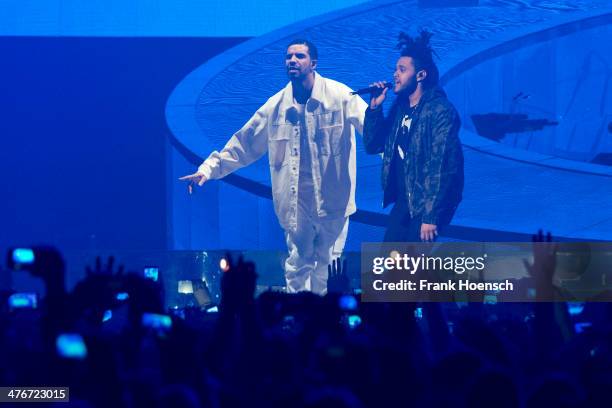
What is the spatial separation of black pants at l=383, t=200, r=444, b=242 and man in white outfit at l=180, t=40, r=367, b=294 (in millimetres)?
347

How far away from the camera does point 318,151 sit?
24.6 feet

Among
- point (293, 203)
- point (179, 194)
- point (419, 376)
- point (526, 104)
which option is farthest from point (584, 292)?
point (419, 376)

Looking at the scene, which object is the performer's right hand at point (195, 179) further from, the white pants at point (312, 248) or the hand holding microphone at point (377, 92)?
the hand holding microphone at point (377, 92)

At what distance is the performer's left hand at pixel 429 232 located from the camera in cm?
719

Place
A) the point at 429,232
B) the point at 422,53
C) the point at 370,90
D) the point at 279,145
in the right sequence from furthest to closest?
the point at 279,145
the point at 422,53
the point at 370,90
the point at 429,232

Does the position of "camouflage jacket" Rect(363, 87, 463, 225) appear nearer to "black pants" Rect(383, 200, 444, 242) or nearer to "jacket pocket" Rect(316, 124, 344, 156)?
"black pants" Rect(383, 200, 444, 242)

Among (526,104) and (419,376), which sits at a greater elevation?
(526,104)

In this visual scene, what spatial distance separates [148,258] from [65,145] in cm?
123

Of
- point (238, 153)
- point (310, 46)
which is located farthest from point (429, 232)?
point (310, 46)

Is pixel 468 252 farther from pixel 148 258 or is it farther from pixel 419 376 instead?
pixel 419 376

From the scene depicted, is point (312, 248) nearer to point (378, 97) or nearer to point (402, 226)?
point (402, 226)

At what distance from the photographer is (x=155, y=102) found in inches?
302

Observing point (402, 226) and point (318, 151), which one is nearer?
point (402, 226)

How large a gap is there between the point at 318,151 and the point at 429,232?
1144 mm
